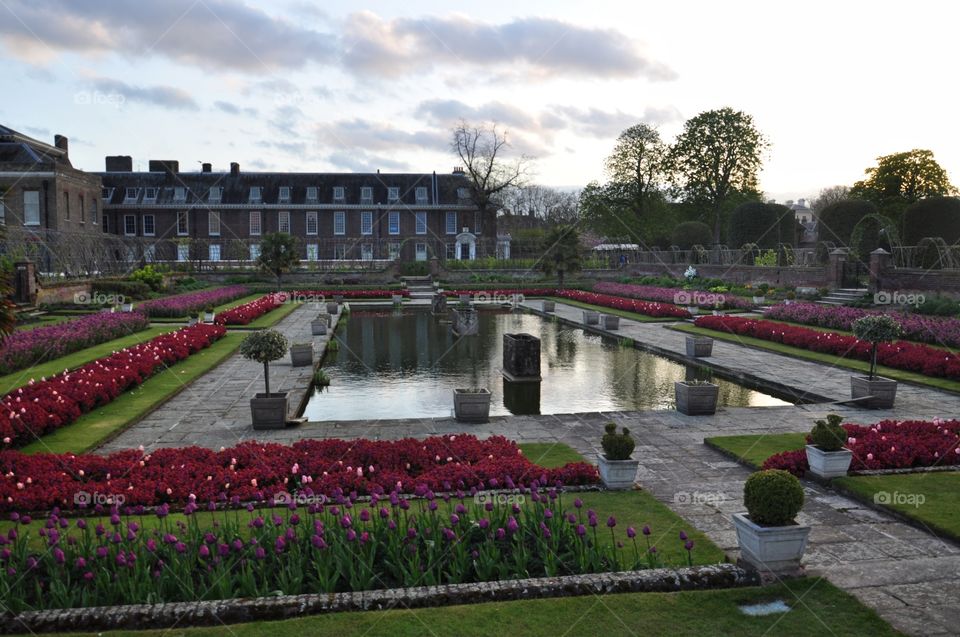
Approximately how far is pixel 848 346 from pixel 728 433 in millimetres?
9644

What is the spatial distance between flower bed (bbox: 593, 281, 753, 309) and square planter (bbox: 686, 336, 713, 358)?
524 inches

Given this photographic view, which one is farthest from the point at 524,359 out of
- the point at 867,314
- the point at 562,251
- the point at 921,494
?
the point at 562,251

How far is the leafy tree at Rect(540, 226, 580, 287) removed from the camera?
4581 cm

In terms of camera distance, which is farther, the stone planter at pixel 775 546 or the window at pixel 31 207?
the window at pixel 31 207

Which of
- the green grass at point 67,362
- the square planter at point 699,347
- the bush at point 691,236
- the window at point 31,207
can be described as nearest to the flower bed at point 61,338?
the green grass at point 67,362

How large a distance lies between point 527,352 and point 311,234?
5219 cm

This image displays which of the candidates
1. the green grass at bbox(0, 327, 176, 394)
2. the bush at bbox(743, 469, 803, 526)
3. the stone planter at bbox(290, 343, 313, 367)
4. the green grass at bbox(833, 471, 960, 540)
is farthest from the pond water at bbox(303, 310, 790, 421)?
the bush at bbox(743, 469, 803, 526)

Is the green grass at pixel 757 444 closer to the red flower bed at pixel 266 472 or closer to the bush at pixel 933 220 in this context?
the red flower bed at pixel 266 472

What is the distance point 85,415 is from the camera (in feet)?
40.8

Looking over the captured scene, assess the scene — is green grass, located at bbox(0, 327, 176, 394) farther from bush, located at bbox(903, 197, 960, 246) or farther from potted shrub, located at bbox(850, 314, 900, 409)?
bush, located at bbox(903, 197, 960, 246)

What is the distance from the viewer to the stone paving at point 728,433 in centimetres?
602

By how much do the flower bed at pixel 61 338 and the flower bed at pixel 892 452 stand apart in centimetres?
1461

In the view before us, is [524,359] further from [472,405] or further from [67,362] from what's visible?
[67,362]

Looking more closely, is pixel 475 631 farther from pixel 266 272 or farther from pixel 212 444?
pixel 266 272
